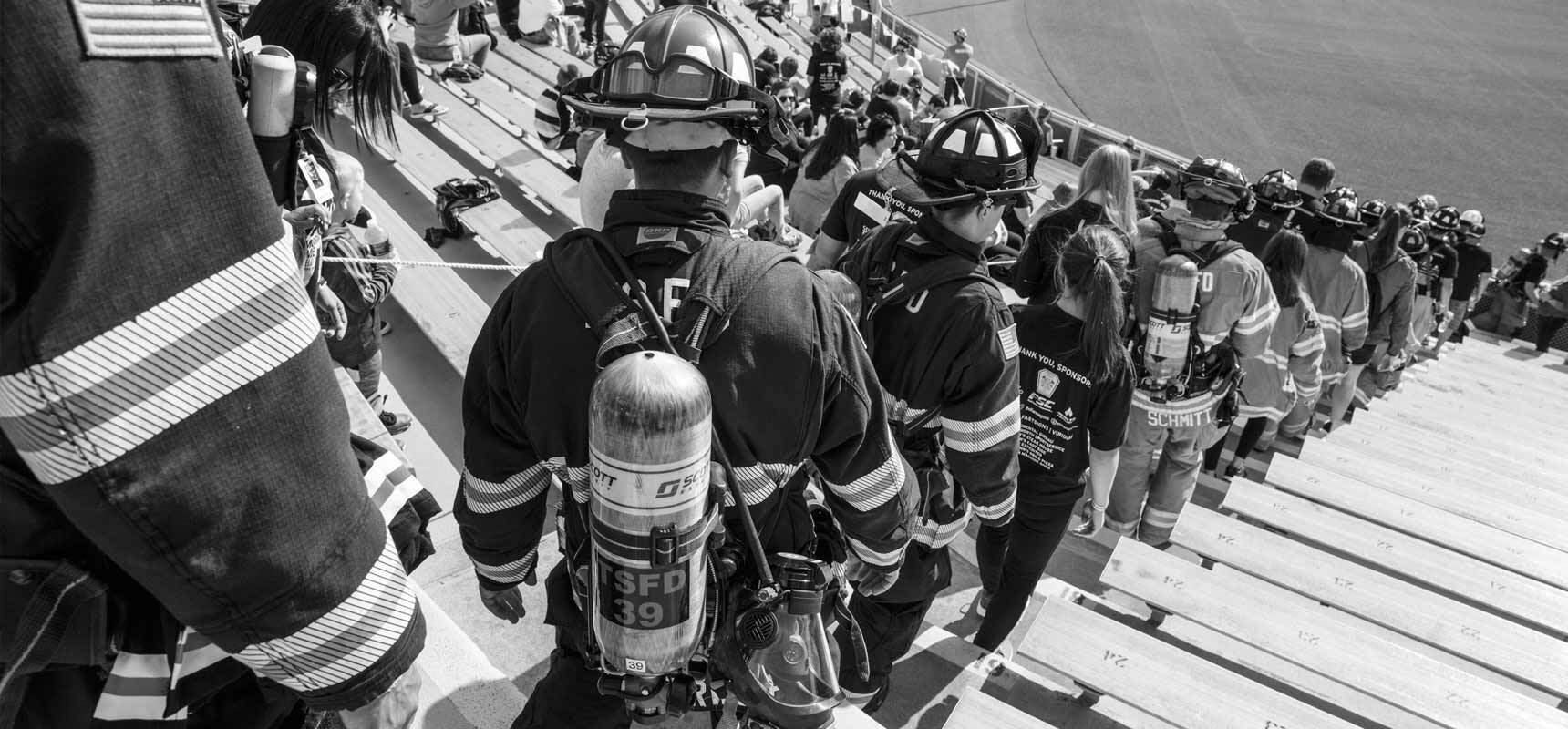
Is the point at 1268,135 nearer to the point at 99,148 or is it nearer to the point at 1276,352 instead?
the point at 1276,352

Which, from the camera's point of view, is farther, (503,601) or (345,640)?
(503,601)

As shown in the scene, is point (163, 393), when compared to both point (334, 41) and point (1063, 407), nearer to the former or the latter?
point (334, 41)

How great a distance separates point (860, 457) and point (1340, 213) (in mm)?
5802

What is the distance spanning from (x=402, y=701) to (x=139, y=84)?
3.17 feet

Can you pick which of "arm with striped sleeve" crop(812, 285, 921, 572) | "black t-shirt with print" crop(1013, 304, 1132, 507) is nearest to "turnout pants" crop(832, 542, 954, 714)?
"arm with striped sleeve" crop(812, 285, 921, 572)

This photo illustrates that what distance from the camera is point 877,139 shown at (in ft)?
23.9

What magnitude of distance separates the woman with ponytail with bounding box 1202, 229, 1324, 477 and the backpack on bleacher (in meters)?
4.93

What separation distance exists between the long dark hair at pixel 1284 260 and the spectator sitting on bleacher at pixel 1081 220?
97 centimetres

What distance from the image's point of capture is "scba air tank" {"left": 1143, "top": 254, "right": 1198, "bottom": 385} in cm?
455

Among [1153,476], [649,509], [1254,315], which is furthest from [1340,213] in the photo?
[649,509]

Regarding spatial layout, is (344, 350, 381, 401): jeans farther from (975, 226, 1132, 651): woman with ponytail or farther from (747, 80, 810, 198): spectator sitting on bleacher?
(747, 80, 810, 198): spectator sitting on bleacher

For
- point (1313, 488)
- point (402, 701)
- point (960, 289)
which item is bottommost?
point (1313, 488)

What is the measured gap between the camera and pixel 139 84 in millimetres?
1028

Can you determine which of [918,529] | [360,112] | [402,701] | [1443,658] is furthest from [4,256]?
[1443,658]
